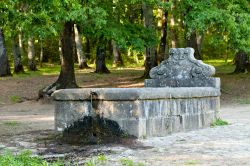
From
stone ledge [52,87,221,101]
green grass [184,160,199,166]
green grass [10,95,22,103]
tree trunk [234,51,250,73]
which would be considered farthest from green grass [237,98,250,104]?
green grass [184,160,199,166]

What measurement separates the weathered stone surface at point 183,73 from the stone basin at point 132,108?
65.6 inches

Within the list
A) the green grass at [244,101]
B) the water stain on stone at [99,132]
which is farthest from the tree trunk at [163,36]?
the water stain on stone at [99,132]

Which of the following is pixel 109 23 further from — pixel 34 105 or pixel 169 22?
pixel 169 22

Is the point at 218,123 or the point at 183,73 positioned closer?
the point at 218,123

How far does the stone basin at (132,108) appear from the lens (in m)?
9.57

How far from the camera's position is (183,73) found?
13203 mm

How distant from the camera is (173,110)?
10.8m

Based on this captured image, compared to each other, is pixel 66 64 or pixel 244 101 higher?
pixel 66 64

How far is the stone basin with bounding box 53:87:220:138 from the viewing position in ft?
31.4

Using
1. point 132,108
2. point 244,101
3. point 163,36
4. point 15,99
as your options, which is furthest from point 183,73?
point 163,36

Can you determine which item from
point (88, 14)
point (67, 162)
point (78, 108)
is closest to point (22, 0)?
point (78, 108)

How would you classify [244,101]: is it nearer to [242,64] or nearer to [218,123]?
[242,64]

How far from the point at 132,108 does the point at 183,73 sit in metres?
3.92

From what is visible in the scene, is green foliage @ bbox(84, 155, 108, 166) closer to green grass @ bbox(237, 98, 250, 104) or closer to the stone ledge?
the stone ledge
